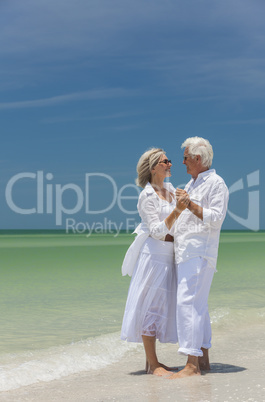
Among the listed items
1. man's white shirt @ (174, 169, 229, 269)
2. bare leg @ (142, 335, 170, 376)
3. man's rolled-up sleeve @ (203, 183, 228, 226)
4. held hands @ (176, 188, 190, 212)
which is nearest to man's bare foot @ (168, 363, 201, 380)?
bare leg @ (142, 335, 170, 376)

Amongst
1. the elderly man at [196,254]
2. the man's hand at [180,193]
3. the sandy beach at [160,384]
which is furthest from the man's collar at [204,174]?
the sandy beach at [160,384]

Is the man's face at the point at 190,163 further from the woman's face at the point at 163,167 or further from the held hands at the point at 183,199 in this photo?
the held hands at the point at 183,199

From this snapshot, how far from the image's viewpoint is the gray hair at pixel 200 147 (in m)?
4.50

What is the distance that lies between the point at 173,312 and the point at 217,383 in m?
0.72

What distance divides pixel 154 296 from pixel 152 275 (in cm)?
18

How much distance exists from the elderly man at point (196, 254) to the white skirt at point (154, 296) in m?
0.23

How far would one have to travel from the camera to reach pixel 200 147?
4488 millimetres

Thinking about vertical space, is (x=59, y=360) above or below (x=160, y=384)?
below

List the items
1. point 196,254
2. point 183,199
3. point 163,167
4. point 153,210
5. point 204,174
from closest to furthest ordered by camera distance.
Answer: point 183,199, point 196,254, point 204,174, point 153,210, point 163,167

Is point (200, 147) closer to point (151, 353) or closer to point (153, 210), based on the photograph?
point (153, 210)

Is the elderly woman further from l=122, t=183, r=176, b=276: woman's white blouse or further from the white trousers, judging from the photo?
the white trousers

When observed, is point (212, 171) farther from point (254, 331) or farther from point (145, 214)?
point (254, 331)

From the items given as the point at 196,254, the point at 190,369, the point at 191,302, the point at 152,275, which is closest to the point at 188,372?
the point at 190,369

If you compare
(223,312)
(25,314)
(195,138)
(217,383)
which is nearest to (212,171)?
(195,138)
